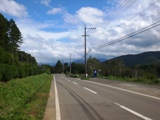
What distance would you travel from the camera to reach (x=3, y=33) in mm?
65625

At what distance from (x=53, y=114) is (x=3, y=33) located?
2413 inches

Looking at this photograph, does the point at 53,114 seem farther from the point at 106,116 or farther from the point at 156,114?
the point at 156,114

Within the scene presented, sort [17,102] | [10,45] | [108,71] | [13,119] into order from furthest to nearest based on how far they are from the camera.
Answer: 1. [108,71]
2. [10,45]
3. [17,102]
4. [13,119]

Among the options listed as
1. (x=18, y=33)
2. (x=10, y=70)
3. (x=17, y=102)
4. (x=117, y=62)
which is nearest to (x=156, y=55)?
(x=117, y=62)

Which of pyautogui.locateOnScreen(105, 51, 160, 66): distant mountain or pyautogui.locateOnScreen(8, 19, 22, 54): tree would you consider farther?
pyautogui.locateOnScreen(105, 51, 160, 66): distant mountain

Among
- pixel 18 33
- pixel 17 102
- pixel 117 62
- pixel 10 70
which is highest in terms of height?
pixel 18 33

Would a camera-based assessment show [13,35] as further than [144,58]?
No

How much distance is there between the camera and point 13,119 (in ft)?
24.0

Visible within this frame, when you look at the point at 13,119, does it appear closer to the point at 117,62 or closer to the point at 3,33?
the point at 3,33

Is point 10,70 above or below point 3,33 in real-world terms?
below

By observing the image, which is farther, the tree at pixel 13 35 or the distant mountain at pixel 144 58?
the distant mountain at pixel 144 58

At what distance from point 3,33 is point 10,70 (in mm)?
44211

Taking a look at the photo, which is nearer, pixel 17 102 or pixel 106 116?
pixel 106 116

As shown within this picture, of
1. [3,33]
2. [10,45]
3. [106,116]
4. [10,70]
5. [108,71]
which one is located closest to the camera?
[106,116]
